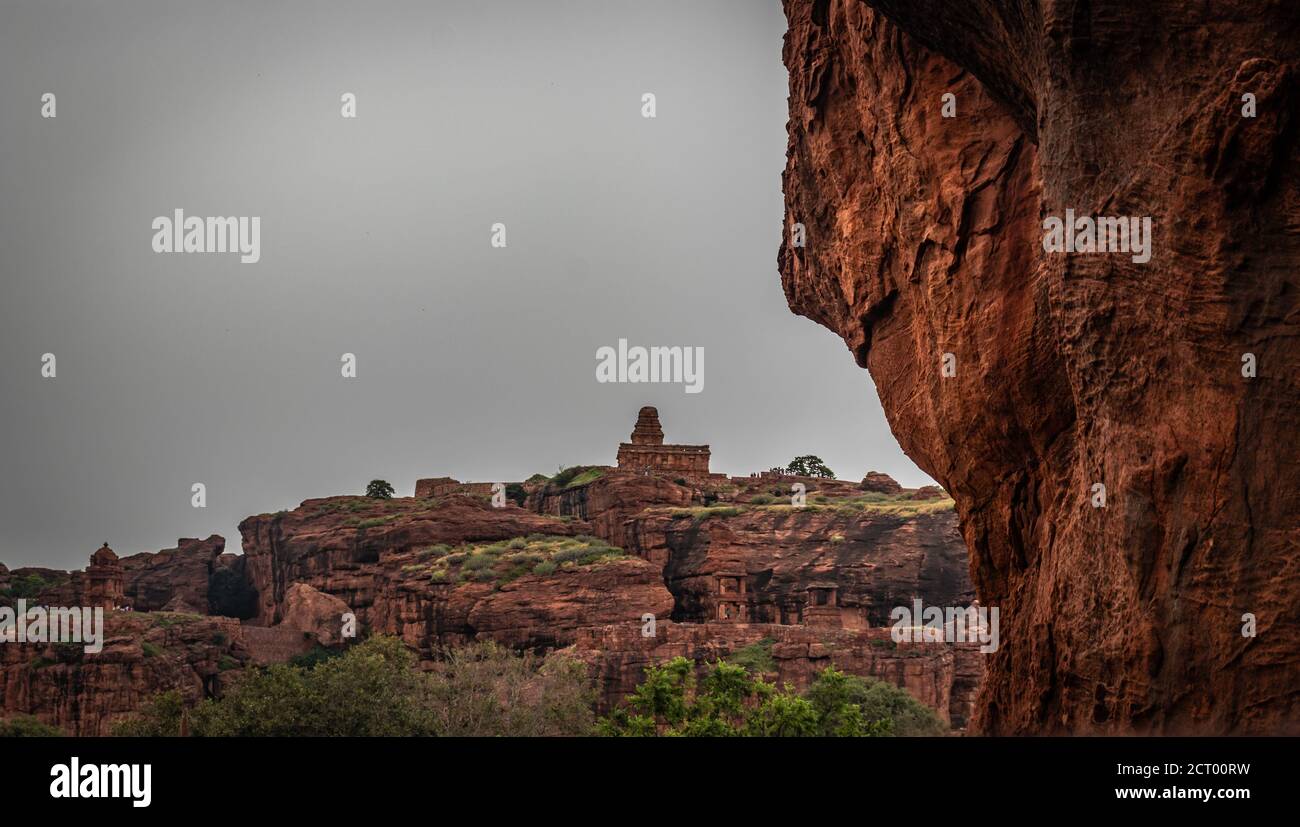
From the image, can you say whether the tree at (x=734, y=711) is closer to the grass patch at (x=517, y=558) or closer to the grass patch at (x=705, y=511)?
the grass patch at (x=517, y=558)

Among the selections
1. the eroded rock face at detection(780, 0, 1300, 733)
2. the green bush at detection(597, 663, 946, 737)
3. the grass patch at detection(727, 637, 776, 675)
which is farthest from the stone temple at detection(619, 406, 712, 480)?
the eroded rock face at detection(780, 0, 1300, 733)

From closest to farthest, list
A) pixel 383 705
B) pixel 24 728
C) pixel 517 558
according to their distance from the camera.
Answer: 1. pixel 383 705
2. pixel 24 728
3. pixel 517 558

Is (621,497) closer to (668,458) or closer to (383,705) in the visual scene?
(668,458)

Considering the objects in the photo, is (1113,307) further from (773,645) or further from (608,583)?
(608,583)

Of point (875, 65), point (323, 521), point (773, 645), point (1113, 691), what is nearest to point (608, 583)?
point (773, 645)

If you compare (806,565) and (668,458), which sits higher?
(668,458)

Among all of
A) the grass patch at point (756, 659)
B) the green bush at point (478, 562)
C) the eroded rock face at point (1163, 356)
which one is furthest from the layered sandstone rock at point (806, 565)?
the eroded rock face at point (1163, 356)

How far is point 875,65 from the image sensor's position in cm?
2141

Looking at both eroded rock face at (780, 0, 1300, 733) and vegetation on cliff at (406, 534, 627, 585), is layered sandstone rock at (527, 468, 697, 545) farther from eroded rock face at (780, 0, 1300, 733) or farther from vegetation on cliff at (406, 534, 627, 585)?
eroded rock face at (780, 0, 1300, 733)

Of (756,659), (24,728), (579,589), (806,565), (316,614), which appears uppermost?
(806,565)

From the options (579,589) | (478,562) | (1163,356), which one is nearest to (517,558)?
(478,562)
